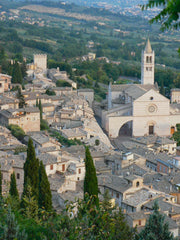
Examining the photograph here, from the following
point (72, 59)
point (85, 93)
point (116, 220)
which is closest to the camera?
point (116, 220)

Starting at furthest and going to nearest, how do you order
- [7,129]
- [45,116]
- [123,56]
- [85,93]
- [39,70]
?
[123,56] < [39,70] < [85,93] < [45,116] < [7,129]

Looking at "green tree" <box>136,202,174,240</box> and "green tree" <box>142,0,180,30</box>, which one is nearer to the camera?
"green tree" <box>142,0,180,30</box>

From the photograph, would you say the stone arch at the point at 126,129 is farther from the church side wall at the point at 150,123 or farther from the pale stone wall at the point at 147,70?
the pale stone wall at the point at 147,70

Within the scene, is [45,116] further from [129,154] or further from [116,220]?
[116,220]

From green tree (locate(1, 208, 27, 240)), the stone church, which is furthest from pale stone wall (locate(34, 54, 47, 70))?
green tree (locate(1, 208, 27, 240))

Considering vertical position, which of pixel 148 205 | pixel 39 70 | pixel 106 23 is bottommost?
pixel 148 205

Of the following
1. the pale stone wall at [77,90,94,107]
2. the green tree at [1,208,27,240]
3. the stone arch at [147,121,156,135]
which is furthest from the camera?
the pale stone wall at [77,90,94,107]

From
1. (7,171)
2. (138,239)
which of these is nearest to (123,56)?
(7,171)

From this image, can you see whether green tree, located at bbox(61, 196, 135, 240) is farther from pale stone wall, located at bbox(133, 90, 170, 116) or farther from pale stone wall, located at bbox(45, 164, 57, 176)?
pale stone wall, located at bbox(133, 90, 170, 116)
